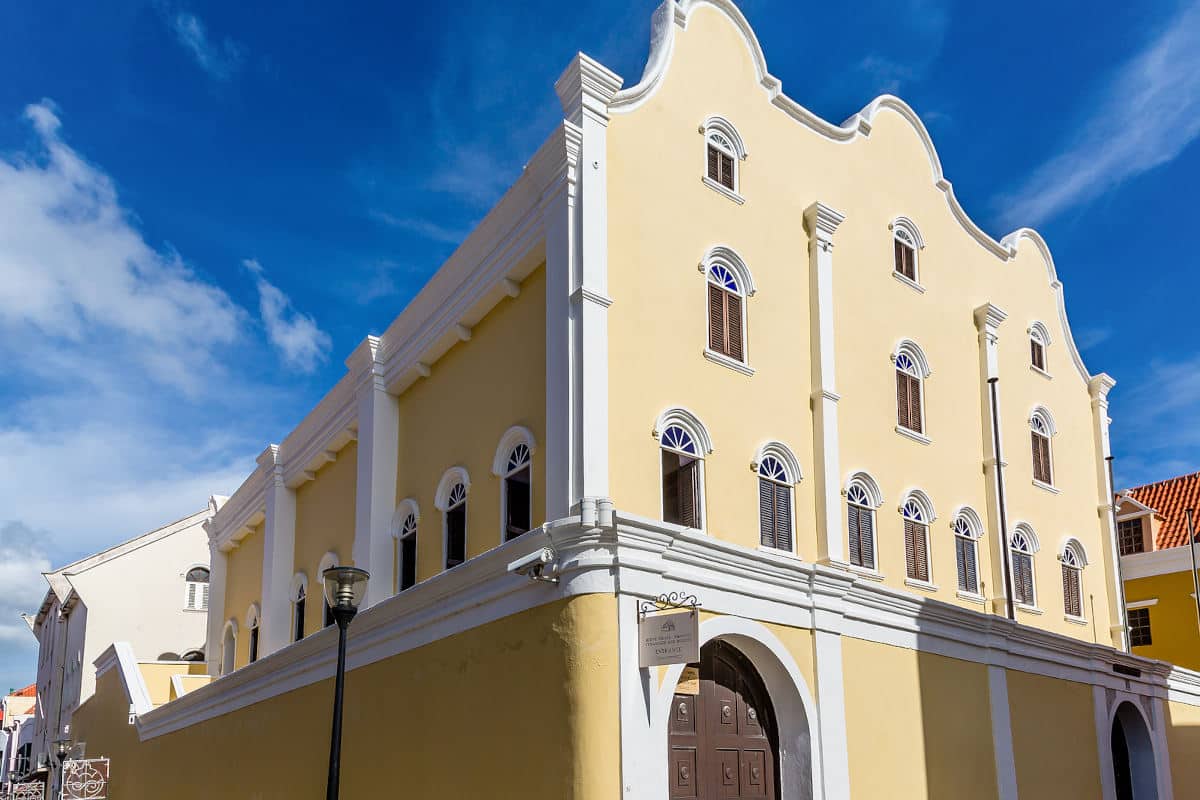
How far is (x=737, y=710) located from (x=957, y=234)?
10601 mm

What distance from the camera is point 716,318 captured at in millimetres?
15734

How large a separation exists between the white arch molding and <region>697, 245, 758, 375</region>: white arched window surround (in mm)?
3472

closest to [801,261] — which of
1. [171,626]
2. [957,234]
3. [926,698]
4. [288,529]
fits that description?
[957,234]

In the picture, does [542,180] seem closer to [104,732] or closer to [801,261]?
[801,261]

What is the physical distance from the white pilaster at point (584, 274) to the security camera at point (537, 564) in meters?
0.69

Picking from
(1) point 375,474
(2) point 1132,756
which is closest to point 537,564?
(1) point 375,474

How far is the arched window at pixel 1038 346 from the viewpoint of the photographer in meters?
22.3

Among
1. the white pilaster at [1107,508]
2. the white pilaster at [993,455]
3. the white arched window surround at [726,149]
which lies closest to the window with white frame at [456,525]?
the white arched window surround at [726,149]

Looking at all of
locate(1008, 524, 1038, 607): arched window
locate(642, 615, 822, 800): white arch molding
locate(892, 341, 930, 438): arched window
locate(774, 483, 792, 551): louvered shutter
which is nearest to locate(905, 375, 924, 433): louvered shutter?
locate(892, 341, 930, 438): arched window

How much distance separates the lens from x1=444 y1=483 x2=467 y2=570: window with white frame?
16891mm

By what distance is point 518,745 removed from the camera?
13141mm

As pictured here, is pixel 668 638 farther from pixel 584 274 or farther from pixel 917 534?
pixel 917 534

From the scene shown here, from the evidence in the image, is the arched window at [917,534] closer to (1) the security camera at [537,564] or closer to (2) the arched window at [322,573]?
(1) the security camera at [537,564]

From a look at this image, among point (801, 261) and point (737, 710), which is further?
point (801, 261)
